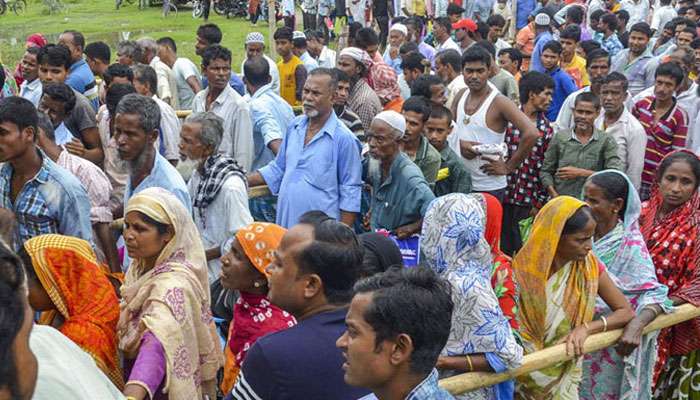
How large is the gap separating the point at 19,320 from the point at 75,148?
4.53 metres

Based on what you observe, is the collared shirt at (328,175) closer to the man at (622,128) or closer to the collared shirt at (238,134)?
the collared shirt at (238,134)

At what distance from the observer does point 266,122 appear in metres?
7.07

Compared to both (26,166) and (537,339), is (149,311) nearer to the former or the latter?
(26,166)

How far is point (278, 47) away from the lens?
→ 1060cm

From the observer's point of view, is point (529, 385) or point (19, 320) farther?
point (529, 385)

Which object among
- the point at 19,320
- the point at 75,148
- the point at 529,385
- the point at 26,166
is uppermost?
the point at 19,320

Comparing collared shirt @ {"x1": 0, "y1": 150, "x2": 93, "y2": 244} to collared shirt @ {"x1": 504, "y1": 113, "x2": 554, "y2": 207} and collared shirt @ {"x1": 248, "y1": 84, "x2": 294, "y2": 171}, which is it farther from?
collared shirt @ {"x1": 504, "y1": 113, "x2": 554, "y2": 207}

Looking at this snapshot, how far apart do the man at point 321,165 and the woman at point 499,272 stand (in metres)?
1.54

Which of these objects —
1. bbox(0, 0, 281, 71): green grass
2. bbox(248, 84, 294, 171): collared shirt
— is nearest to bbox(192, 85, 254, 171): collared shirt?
bbox(248, 84, 294, 171): collared shirt

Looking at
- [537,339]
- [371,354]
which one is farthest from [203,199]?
→ [371,354]

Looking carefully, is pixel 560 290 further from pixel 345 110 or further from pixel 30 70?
pixel 30 70

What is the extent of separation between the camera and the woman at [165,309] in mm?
3365

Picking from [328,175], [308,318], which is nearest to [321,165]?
[328,175]

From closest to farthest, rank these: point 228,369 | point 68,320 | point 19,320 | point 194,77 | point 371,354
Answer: point 19,320
point 371,354
point 68,320
point 228,369
point 194,77
